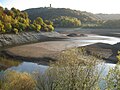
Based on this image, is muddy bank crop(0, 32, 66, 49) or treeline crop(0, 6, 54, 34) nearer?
muddy bank crop(0, 32, 66, 49)

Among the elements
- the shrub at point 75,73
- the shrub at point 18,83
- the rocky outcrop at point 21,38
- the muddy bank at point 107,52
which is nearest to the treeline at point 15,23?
the rocky outcrop at point 21,38

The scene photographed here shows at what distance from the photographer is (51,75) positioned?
2592cm

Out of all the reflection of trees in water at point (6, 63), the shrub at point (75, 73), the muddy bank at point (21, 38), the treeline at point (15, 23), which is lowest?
the muddy bank at point (21, 38)

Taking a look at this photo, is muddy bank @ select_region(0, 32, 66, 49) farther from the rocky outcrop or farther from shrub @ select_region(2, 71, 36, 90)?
shrub @ select_region(2, 71, 36, 90)

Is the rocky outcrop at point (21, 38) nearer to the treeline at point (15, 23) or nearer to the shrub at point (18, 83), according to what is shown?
the treeline at point (15, 23)

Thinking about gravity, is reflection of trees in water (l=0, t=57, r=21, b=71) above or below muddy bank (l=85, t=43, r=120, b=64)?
above

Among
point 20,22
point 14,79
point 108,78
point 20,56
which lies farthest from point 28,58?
point 20,22

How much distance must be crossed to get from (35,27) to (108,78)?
109927 millimetres

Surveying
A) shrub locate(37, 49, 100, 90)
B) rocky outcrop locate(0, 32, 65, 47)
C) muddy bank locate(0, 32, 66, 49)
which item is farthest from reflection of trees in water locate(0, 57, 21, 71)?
shrub locate(37, 49, 100, 90)

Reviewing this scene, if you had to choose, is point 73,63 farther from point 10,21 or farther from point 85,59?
point 10,21

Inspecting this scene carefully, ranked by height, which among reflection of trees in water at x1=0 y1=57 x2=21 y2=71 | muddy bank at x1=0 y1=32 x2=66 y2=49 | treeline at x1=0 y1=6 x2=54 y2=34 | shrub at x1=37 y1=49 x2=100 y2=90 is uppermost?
shrub at x1=37 y1=49 x2=100 y2=90

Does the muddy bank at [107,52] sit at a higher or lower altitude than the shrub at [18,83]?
lower

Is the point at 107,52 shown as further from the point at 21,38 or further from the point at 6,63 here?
the point at 21,38

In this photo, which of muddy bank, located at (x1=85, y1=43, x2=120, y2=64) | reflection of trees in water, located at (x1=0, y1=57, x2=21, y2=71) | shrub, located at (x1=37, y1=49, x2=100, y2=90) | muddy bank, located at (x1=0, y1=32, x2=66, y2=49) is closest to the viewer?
shrub, located at (x1=37, y1=49, x2=100, y2=90)
